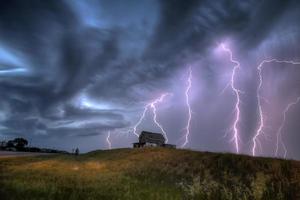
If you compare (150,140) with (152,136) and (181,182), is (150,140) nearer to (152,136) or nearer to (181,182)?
(152,136)

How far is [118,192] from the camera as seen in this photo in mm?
17141

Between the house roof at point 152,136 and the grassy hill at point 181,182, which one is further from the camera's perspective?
the house roof at point 152,136

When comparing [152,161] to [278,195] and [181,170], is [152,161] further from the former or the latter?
[278,195]

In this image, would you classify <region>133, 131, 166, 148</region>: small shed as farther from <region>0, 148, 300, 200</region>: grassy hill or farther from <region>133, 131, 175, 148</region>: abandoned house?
<region>0, 148, 300, 200</region>: grassy hill

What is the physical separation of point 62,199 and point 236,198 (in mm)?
7259

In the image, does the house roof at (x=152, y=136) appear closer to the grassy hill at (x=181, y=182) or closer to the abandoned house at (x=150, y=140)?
the abandoned house at (x=150, y=140)

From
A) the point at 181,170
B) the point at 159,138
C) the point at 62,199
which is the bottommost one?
the point at 62,199

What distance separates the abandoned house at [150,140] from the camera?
6156 cm

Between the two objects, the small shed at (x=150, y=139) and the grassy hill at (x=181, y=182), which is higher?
the small shed at (x=150, y=139)

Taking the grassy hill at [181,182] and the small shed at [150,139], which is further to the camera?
the small shed at [150,139]

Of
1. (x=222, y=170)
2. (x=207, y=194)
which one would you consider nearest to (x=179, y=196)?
(x=207, y=194)

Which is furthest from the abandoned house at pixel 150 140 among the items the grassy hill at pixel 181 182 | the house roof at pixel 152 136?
the grassy hill at pixel 181 182

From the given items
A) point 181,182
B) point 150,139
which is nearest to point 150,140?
point 150,139

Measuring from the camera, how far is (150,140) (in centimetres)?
6269
